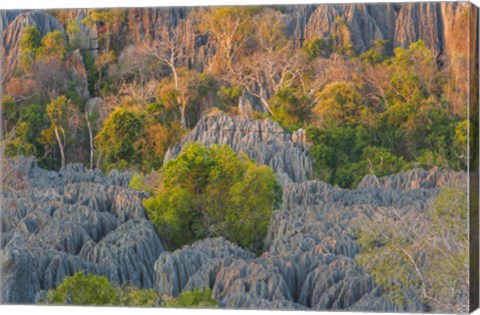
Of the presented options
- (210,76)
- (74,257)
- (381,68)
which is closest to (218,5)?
(210,76)

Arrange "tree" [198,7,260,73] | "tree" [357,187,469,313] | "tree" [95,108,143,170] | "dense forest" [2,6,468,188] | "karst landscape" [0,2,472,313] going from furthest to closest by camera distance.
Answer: "tree" [95,108,143,170] < "tree" [198,7,260,73] < "dense forest" [2,6,468,188] < "karst landscape" [0,2,472,313] < "tree" [357,187,469,313]

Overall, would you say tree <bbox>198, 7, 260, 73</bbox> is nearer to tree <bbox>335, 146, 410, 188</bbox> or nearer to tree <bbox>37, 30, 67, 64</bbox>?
tree <bbox>37, 30, 67, 64</bbox>

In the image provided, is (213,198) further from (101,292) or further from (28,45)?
(28,45)

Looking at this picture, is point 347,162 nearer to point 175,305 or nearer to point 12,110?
point 175,305

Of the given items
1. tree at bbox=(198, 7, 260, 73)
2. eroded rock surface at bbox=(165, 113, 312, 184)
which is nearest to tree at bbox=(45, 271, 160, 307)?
Answer: eroded rock surface at bbox=(165, 113, 312, 184)

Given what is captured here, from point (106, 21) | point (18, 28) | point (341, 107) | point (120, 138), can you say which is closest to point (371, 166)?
point (341, 107)

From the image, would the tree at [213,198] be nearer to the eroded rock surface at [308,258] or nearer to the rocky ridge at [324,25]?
the eroded rock surface at [308,258]
